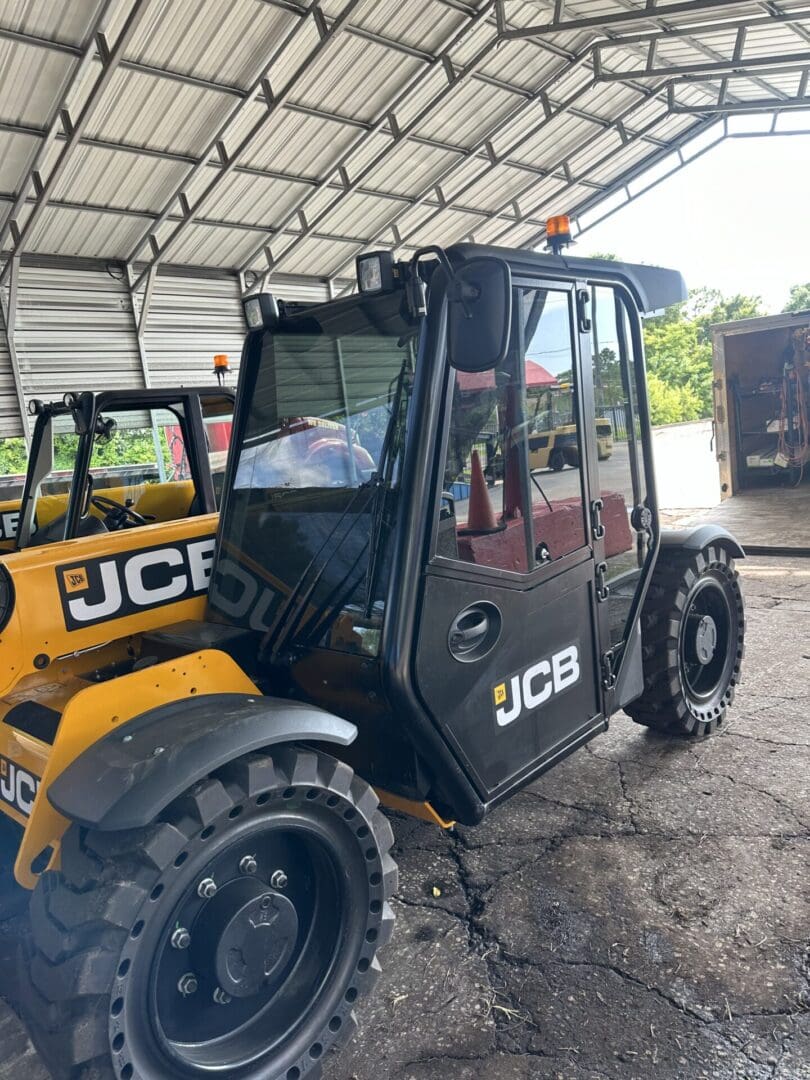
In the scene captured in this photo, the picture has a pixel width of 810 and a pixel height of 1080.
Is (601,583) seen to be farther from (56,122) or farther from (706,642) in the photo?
(56,122)

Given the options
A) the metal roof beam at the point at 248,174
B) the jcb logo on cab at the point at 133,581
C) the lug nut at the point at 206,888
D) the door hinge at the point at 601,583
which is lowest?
the lug nut at the point at 206,888

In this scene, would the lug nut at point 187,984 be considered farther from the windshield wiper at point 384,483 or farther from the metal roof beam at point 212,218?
the metal roof beam at point 212,218

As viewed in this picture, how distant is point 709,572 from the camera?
4000 millimetres

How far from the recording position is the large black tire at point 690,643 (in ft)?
12.0

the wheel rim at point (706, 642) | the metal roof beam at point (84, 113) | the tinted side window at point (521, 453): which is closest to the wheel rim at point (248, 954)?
the tinted side window at point (521, 453)

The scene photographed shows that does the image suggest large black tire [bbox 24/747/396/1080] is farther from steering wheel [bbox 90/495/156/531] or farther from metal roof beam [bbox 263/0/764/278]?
metal roof beam [bbox 263/0/764/278]

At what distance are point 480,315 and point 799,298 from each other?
37195 millimetres

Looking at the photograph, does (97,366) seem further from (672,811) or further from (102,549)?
(672,811)

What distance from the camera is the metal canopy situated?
31.7ft

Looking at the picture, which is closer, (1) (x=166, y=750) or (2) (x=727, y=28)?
(1) (x=166, y=750)

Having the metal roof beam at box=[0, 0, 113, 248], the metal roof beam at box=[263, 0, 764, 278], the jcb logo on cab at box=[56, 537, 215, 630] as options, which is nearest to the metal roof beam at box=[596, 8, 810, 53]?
the metal roof beam at box=[263, 0, 764, 278]

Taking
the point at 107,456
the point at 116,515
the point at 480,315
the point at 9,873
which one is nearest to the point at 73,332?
the point at 107,456

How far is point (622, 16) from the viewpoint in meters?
11.0

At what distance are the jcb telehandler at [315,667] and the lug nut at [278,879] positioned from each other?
0.07 ft
